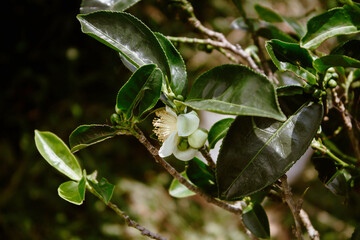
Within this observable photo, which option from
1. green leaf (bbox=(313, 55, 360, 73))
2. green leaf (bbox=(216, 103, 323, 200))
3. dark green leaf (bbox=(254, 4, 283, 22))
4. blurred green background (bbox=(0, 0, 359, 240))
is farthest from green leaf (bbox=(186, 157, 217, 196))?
blurred green background (bbox=(0, 0, 359, 240))

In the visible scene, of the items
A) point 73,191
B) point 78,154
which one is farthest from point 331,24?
point 78,154

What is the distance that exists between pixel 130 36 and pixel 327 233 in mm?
1404

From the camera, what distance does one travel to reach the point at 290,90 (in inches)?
16.5

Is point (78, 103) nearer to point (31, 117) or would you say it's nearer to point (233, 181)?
point (31, 117)

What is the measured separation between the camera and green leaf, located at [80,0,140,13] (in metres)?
0.54

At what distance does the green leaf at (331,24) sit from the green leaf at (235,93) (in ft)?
0.39

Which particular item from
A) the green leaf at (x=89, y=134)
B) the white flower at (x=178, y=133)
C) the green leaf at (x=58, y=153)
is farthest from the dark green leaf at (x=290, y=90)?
the green leaf at (x=58, y=153)

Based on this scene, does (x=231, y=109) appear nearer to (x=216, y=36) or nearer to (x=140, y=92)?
(x=140, y=92)

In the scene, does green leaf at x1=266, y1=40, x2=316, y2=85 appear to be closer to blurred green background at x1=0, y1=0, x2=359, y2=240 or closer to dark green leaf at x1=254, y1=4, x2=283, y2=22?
dark green leaf at x1=254, y1=4, x2=283, y2=22

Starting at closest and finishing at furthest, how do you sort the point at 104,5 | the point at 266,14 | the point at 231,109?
1. the point at 231,109
2. the point at 104,5
3. the point at 266,14

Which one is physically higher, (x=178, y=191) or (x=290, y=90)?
(x=290, y=90)

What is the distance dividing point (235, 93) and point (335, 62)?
13 cm

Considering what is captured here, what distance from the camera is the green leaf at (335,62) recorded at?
39cm

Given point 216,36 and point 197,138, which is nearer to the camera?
point 197,138
